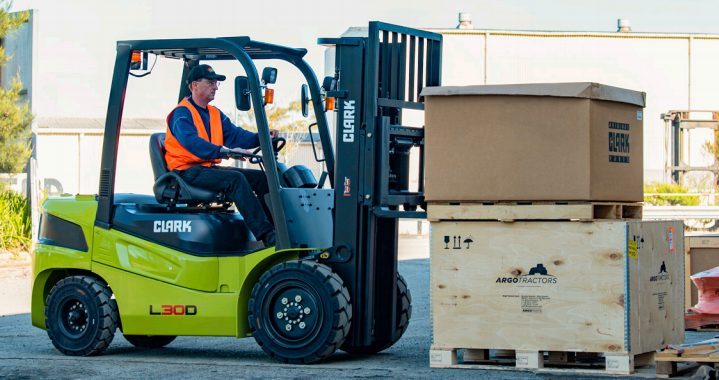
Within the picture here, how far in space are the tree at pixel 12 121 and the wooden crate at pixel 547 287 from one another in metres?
14.2

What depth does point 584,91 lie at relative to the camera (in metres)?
7.62

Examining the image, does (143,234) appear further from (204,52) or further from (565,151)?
(565,151)

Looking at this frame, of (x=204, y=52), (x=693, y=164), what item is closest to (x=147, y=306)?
(x=204, y=52)

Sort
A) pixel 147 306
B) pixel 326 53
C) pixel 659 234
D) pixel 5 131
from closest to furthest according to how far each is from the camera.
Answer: pixel 659 234 < pixel 147 306 < pixel 5 131 < pixel 326 53

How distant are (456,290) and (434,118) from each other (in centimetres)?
112

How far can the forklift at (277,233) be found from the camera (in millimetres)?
8211

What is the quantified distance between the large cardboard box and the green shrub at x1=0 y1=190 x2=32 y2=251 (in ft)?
44.2

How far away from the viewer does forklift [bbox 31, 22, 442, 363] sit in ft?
26.9

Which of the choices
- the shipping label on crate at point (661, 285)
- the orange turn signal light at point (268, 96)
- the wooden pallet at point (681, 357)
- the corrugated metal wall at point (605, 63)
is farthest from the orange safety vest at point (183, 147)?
the corrugated metal wall at point (605, 63)

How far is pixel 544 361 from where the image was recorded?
25.9 feet

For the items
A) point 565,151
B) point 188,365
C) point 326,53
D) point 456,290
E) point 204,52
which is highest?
point 326,53

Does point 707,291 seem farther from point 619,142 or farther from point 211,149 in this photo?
point 211,149

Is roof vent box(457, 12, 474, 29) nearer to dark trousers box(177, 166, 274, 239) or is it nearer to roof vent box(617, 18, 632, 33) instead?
roof vent box(617, 18, 632, 33)

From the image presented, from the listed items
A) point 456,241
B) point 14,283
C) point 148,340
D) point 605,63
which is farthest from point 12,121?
point 605,63
